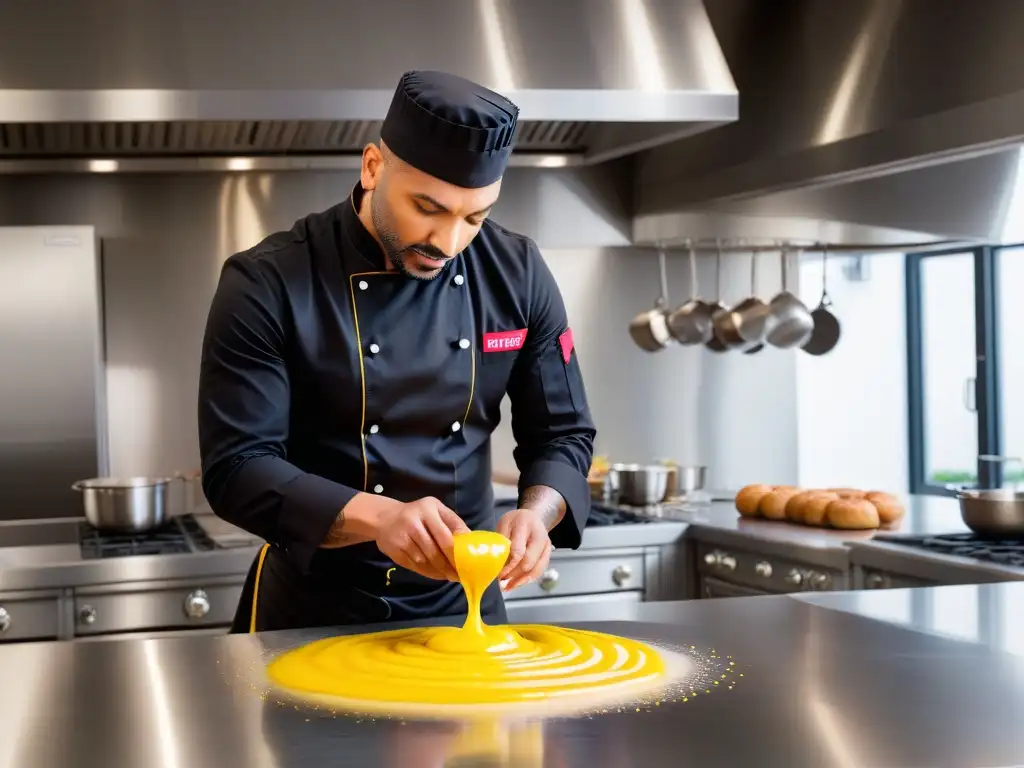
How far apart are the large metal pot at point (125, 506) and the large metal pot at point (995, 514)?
6.29 ft

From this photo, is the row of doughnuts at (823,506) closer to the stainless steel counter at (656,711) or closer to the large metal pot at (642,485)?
the large metal pot at (642,485)

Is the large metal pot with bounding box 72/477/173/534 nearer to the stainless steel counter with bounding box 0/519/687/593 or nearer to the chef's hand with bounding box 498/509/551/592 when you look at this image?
the stainless steel counter with bounding box 0/519/687/593

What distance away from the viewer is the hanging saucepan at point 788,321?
390cm

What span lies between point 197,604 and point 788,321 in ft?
6.38

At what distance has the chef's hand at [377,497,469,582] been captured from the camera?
1511mm

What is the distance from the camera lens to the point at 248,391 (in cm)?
173

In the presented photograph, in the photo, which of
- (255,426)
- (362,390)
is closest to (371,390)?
(362,390)

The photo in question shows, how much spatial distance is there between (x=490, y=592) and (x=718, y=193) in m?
1.91

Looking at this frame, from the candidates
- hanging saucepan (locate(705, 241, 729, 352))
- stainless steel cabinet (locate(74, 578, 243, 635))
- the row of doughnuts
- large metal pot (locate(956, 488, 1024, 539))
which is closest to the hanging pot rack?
hanging saucepan (locate(705, 241, 729, 352))

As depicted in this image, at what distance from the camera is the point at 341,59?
2.80 metres

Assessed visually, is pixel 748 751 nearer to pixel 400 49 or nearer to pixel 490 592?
pixel 490 592

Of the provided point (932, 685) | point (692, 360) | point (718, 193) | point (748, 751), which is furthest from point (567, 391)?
point (692, 360)

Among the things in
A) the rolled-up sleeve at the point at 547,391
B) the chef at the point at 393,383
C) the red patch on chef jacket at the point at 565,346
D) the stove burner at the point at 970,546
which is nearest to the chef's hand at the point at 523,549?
the chef at the point at 393,383

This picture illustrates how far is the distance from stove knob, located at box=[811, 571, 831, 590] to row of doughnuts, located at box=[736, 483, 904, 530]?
278mm
